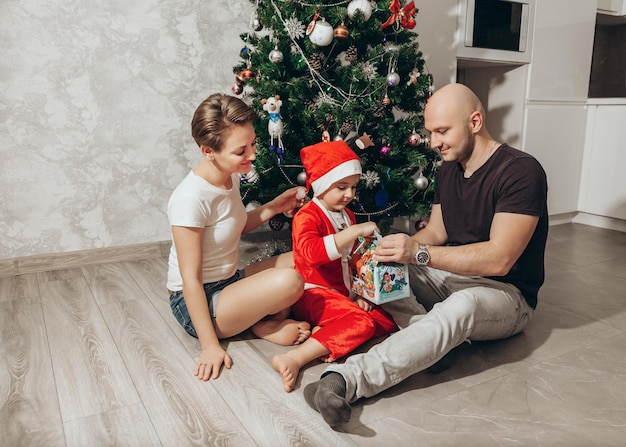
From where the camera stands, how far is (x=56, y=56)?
219 centimetres

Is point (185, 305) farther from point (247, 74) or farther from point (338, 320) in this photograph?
Result: point (247, 74)

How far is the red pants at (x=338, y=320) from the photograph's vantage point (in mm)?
1415

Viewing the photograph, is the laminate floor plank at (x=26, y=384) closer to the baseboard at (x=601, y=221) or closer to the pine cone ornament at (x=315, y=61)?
the pine cone ornament at (x=315, y=61)

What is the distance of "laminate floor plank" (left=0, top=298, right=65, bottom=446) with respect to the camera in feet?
3.68

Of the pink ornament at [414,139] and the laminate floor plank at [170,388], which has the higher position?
the pink ornament at [414,139]

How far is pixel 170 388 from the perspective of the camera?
4.25 feet

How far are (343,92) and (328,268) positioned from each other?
0.78 meters

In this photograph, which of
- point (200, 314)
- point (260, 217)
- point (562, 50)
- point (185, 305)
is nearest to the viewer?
point (200, 314)

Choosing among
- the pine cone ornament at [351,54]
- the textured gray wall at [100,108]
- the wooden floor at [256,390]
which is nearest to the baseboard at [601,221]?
the wooden floor at [256,390]

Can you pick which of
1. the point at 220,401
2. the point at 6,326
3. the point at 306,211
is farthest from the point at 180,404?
the point at 6,326

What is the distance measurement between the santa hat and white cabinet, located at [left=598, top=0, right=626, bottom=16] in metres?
2.45

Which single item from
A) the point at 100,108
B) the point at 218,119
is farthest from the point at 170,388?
the point at 100,108

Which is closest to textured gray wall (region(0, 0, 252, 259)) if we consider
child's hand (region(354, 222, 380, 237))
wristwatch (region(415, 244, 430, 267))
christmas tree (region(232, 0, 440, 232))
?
christmas tree (region(232, 0, 440, 232))

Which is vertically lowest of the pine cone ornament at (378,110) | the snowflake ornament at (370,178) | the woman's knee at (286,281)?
the woman's knee at (286,281)
